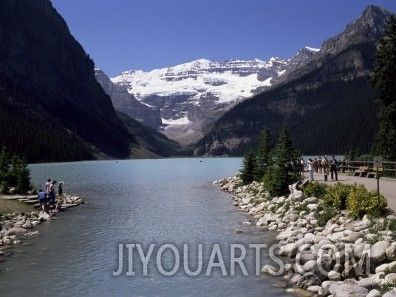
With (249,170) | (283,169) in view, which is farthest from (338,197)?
(249,170)

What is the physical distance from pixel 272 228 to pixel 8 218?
2038cm

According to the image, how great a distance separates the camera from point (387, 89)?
167 feet

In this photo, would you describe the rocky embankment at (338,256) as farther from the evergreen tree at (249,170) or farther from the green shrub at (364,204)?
the evergreen tree at (249,170)

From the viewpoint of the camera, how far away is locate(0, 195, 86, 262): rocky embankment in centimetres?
2973

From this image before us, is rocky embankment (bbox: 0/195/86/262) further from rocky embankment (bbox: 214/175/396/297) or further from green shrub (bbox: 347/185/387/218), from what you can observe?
green shrub (bbox: 347/185/387/218)

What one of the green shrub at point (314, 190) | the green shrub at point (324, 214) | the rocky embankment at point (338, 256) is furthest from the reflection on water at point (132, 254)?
the green shrub at point (314, 190)

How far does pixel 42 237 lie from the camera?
32.4m

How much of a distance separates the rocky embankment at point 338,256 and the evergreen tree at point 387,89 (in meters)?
22.2

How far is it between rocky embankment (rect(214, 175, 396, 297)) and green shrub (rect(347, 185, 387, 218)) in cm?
60

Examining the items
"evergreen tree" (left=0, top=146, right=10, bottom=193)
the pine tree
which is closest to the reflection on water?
"evergreen tree" (left=0, top=146, right=10, bottom=193)

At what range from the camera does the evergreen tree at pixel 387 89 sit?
162ft

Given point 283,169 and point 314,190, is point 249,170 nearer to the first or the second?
point 283,169

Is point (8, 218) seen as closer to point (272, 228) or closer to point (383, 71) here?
point (272, 228)

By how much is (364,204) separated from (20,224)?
2436 centimetres
